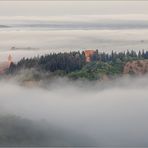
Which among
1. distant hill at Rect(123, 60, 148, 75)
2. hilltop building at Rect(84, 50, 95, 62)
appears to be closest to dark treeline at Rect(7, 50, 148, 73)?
hilltop building at Rect(84, 50, 95, 62)

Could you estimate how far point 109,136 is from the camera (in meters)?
23.3

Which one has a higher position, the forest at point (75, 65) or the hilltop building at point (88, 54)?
the hilltop building at point (88, 54)

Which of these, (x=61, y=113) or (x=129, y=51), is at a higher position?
(x=129, y=51)

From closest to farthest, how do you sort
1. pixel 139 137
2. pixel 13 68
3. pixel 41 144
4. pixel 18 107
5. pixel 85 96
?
pixel 41 144, pixel 139 137, pixel 18 107, pixel 13 68, pixel 85 96

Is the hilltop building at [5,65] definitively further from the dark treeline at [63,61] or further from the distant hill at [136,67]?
the distant hill at [136,67]

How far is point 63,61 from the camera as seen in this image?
28.7 metres

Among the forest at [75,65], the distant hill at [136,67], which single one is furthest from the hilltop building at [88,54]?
the distant hill at [136,67]

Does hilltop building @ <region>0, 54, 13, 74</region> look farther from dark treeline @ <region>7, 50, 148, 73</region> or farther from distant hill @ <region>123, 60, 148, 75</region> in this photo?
distant hill @ <region>123, 60, 148, 75</region>

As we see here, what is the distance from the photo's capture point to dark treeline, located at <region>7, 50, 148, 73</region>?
95.2 ft

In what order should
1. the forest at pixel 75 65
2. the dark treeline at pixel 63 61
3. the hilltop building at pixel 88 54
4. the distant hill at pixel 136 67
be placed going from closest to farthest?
the dark treeline at pixel 63 61 → the forest at pixel 75 65 → the hilltop building at pixel 88 54 → the distant hill at pixel 136 67

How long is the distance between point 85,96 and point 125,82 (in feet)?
9.71

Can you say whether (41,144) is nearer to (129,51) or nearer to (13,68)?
(13,68)

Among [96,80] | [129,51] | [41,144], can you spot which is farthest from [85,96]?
[41,144]

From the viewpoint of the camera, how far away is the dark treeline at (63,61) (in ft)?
95.2
